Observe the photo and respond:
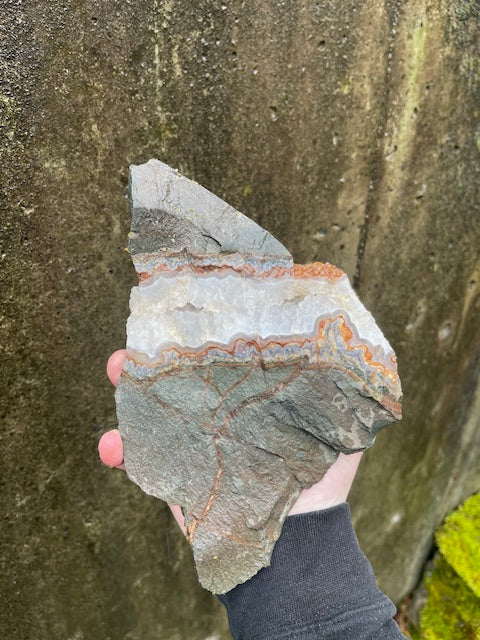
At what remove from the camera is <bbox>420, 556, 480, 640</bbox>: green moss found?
289 cm

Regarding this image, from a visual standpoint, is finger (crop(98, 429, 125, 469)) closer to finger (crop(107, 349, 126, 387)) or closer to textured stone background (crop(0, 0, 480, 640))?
finger (crop(107, 349, 126, 387))

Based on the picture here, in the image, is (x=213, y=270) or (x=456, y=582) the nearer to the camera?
(x=213, y=270)

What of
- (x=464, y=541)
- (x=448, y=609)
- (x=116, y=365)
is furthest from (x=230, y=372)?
(x=448, y=609)

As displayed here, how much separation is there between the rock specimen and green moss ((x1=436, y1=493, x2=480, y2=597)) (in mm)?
1870

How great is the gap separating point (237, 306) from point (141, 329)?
224mm

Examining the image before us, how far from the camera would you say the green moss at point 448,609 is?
2887 mm

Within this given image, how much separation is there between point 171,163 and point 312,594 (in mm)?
1176

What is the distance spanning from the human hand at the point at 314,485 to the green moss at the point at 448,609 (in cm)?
177

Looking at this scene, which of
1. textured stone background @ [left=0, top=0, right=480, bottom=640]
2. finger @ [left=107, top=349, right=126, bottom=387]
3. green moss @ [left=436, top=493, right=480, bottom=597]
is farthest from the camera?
green moss @ [left=436, top=493, right=480, bottom=597]

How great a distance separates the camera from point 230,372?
4.40 feet

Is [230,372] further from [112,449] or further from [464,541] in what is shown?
[464,541]

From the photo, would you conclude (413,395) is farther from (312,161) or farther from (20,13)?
(20,13)

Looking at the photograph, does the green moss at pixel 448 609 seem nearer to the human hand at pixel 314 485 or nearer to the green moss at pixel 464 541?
the green moss at pixel 464 541

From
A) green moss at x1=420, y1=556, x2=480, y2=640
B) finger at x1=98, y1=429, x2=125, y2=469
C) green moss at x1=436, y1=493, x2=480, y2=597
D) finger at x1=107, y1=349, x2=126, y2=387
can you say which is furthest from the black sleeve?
green moss at x1=420, y1=556, x2=480, y2=640
